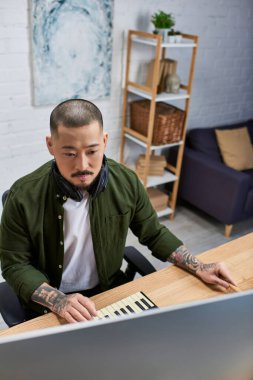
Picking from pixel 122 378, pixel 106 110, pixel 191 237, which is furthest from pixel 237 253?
pixel 106 110

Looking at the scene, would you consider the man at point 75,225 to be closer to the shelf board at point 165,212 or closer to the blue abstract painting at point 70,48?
the blue abstract painting at point 70,48

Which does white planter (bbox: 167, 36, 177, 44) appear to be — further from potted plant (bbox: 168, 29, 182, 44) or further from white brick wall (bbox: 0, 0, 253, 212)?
white brick wall (bbox: 0, 0, 253, 212)

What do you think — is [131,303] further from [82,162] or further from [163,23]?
[163,23]

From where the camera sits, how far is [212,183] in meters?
3.21

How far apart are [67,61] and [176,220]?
1671mm

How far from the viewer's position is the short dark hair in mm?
1122

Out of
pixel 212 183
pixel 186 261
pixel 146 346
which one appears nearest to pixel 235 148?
pixel 212 183

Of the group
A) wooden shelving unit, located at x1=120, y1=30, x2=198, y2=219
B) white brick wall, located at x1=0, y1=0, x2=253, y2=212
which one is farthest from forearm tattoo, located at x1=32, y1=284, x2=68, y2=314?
wooden shelving unit, located at x1=120, y1=30, x2=198, y2=219

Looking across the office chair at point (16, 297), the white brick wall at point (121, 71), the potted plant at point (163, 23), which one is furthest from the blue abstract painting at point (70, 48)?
the office chair at point (16, 297)

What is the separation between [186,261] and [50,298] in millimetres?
510

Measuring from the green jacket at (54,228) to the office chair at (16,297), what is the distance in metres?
0.04

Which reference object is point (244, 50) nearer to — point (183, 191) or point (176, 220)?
point (183, 191)

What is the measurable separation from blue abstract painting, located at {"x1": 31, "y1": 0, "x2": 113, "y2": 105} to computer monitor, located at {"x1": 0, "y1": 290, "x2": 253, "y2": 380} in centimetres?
238

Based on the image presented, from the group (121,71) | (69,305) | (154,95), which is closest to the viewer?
(69,305)
